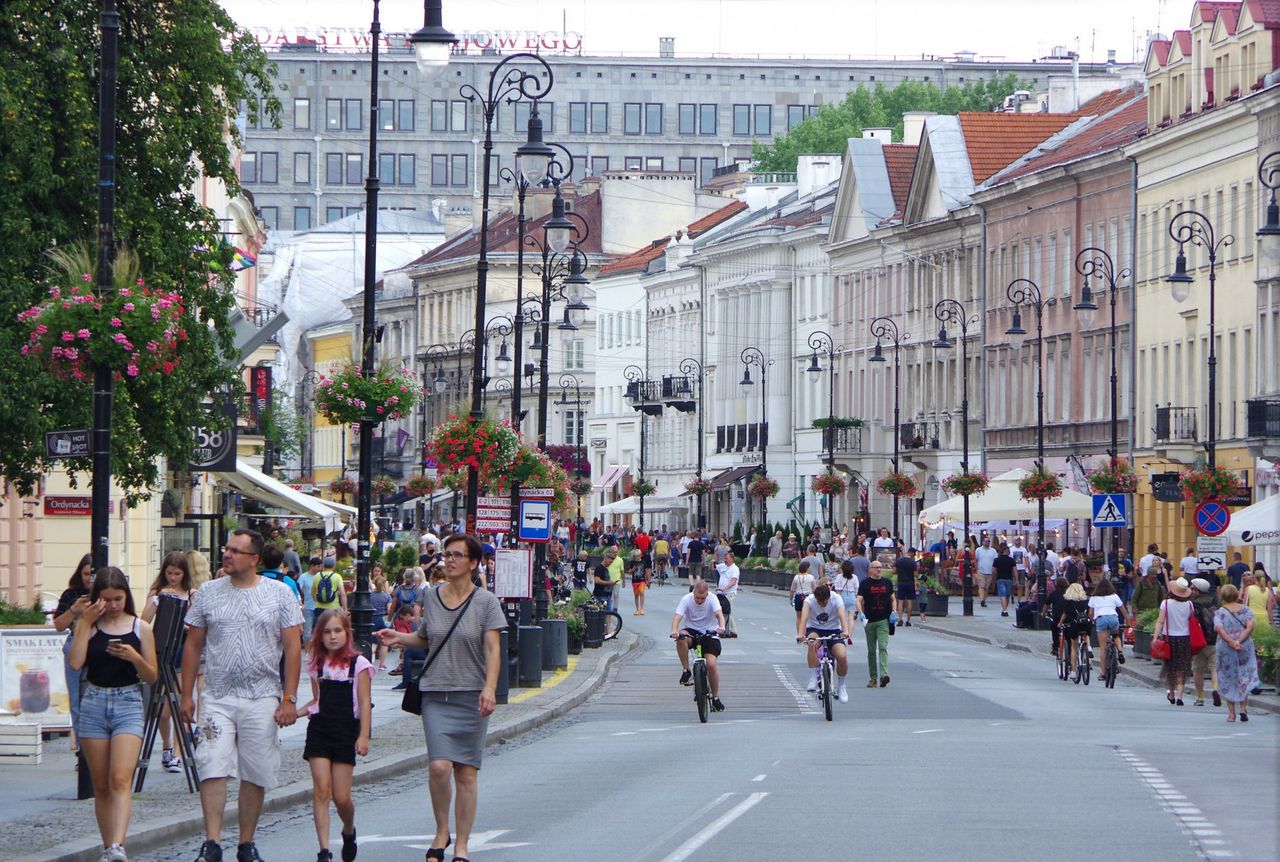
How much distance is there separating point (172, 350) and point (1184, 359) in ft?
171

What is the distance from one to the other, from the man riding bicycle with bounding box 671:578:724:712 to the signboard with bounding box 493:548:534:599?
2258mm

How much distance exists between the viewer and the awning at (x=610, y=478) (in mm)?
124581

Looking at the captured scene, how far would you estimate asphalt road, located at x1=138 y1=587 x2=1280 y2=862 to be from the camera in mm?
15789

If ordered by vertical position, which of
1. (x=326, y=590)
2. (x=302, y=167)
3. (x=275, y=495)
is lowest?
(x=326, y=590)

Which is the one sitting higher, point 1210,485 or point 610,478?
point 1210,485

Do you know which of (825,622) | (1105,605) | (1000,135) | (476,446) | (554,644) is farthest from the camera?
(1000,135)

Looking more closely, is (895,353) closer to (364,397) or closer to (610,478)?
(610,478)

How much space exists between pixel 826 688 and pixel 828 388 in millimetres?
73650

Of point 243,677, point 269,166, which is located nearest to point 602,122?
point 269,166

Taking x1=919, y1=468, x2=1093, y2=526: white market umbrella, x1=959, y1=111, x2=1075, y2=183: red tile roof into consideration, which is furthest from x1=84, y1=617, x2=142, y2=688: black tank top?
x1=959, y1=111, x2=1075, y2=183: red tile roof

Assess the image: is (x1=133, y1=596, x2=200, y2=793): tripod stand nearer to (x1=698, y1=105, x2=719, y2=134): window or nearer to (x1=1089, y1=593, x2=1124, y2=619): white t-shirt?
(x1=1089, y1=593, x2=1124, y2=619): white t-shirt

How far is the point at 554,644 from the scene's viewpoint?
37812 millimetres

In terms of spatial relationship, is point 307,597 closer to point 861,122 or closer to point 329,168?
point 861,122

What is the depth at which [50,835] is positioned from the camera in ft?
52.0
